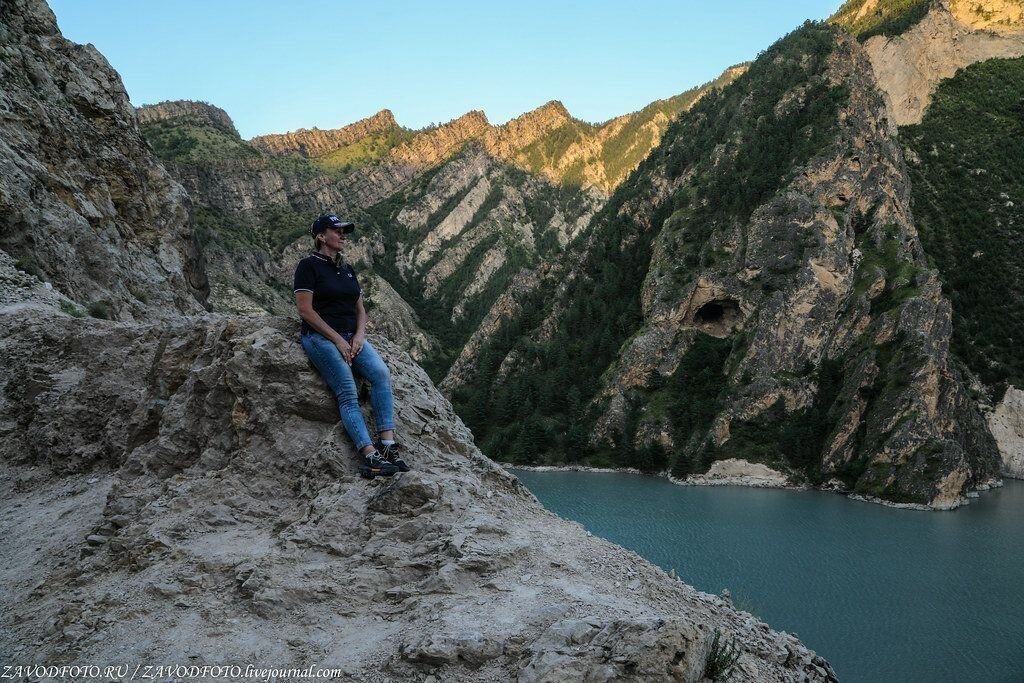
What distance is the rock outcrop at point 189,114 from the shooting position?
16562 cm

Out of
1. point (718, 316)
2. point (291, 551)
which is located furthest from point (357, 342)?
point (718, 316)

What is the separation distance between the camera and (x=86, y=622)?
15.8 feet

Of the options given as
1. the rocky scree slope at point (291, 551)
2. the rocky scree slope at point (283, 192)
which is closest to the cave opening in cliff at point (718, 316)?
the rocky scree slope at point (283, 192)

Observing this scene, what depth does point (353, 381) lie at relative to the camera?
21.8 feet

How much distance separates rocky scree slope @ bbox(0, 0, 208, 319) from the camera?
16000mm

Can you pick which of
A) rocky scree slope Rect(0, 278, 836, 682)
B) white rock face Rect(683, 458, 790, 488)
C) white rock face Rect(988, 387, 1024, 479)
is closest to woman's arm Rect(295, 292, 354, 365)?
rocky scree slope Rect(0, 278, 836, 682)

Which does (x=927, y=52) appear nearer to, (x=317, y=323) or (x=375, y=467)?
(x=317, y=323)

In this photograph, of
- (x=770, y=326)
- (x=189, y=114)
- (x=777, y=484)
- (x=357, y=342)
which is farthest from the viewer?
(x=189, y=114)

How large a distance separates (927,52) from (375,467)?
127993 mm

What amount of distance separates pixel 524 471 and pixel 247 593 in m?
71.1

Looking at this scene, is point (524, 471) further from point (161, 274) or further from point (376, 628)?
point (376, 628)

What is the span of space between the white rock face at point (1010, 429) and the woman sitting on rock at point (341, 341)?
279 ft

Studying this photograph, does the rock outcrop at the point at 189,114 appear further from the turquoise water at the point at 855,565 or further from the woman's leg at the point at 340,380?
the woman's leg at the point at 340,380

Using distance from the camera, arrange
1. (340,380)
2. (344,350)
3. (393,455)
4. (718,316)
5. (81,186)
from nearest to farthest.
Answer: (393,455)
(340,380)
(344,350)
(81,186)
(718,316)
